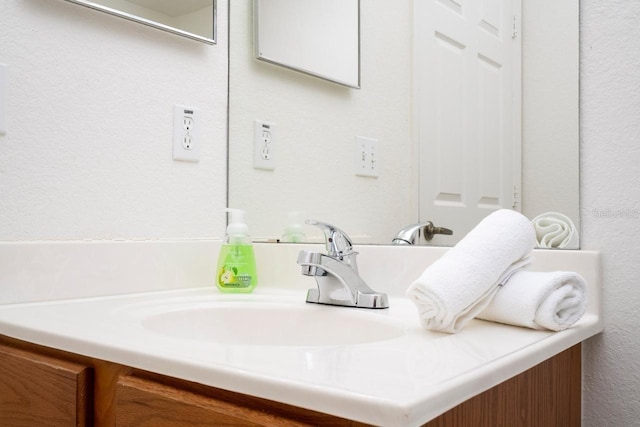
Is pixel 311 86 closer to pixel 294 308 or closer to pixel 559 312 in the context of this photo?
pixel 294 308

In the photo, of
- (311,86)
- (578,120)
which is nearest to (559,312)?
Answer: (578,120)

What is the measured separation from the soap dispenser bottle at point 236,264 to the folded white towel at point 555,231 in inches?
22.0

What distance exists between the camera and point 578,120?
2.89 feet

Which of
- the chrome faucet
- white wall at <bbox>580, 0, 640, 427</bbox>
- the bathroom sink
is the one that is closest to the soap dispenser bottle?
the bathroom sink

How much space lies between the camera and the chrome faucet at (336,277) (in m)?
0.95

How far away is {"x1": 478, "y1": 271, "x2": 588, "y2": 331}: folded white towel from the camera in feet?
2.35

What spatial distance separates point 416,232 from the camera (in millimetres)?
1042

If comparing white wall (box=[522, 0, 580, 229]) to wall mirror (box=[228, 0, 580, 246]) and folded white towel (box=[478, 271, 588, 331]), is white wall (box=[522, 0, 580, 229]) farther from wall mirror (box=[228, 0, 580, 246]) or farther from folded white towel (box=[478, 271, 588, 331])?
folded white towel (box=[478, 271, 588, 331])

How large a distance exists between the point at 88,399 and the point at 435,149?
687mm

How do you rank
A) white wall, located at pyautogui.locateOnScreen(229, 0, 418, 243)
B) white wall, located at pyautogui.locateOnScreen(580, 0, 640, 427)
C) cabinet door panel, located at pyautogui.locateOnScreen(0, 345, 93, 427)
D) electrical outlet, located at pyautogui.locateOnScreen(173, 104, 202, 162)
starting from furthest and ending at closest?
electrical outlet, located at pyautogui.locateOnScreen(173, 104, 202, 162) → white wall, located at pyautogui.locateOnScreen(229, 0, 418, 243) → white wall, located at pyautogui.locateOnScreen(580, 0, 640, 427) → cabinet door panel, located at pyautogui.locateOnScreen(0, 345, 93, 427)

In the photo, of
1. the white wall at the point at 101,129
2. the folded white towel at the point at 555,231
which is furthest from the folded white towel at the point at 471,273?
the white wall at the point at 101,129

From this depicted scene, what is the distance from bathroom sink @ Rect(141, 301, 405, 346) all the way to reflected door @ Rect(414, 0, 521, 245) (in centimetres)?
23

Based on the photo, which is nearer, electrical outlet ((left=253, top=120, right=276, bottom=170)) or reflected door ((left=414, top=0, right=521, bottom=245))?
reflected door ((left=414, top=0, right=521, bottom=245))

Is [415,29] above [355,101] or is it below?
above
